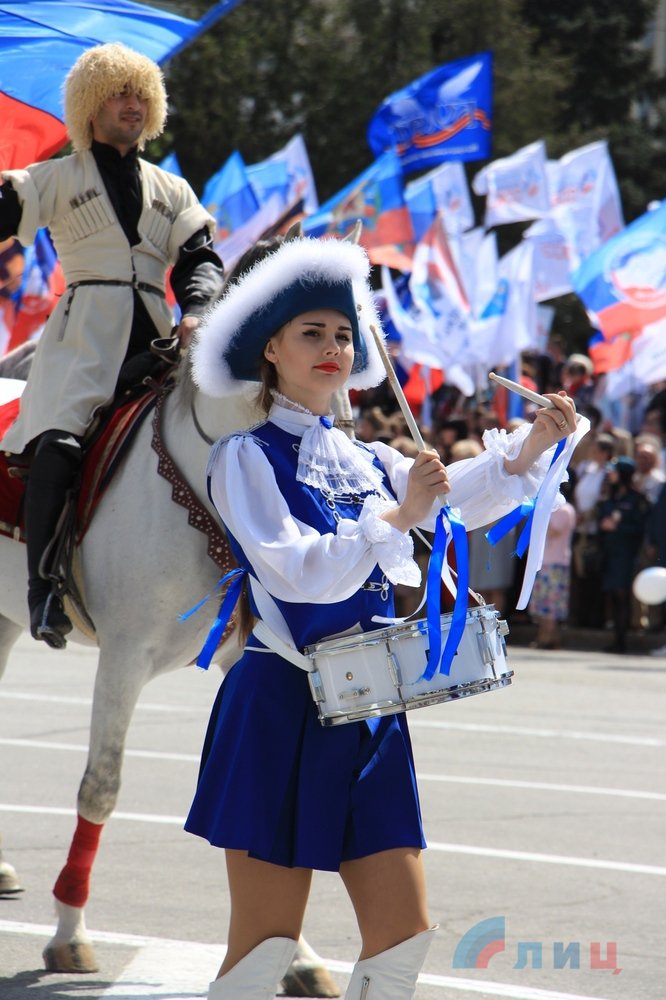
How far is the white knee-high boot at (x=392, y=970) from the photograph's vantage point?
3.29 meters

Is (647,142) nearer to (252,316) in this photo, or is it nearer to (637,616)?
(637,616)

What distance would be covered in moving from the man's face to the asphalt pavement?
2915 mm

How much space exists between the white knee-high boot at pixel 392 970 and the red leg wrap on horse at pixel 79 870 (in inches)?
81.0

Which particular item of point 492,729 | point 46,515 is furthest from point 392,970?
point 492,729

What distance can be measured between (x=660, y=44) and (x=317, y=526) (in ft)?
188

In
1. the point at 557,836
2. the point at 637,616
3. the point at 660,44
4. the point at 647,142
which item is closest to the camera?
the point at 557,836

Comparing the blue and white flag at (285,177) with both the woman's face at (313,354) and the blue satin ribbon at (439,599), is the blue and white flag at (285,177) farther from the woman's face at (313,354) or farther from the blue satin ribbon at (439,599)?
the blue satin ribbon at (439,599)

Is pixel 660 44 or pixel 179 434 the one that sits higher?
pixel 660 44

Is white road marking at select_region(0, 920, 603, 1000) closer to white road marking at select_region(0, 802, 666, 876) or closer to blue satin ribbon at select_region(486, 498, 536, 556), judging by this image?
white road marking at select_region(0, 802, 666, 876)

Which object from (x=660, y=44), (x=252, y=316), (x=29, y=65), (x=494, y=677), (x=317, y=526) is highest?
(x=660, y=44)

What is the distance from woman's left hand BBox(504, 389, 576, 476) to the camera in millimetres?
3584

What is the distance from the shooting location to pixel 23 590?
18.9 feet

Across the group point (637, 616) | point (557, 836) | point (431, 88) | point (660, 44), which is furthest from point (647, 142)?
point (557, 836)
